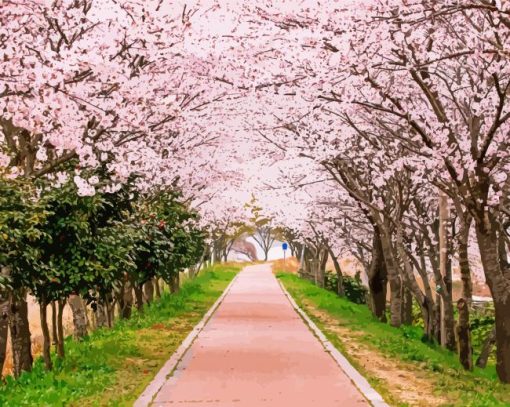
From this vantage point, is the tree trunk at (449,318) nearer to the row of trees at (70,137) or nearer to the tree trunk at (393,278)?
the tree trunk at (393,278)

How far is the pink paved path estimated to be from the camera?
33.9 feet

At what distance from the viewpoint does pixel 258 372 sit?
1274cm

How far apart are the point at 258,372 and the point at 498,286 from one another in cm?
450

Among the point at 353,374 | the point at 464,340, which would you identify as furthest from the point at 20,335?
the point at 464,340

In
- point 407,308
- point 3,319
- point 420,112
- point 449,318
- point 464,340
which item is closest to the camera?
point 3,319

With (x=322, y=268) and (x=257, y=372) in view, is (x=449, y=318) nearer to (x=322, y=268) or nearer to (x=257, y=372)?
(x=257, y=372)

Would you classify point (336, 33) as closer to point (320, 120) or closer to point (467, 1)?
point (467, 1)

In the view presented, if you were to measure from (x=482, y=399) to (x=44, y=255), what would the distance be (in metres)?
6.83

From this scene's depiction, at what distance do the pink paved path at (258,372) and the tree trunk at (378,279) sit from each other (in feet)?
15.7

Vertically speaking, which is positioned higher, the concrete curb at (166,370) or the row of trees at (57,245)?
the row of trees at (57,245)

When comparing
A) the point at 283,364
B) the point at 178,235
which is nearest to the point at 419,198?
the point at 178,235

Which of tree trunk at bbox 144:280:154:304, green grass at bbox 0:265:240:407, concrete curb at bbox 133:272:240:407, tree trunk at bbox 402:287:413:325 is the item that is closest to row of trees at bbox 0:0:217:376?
green grass at bbox 0:265:240:407

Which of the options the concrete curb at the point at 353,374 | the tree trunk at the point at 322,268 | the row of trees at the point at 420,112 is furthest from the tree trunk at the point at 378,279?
the tree trunk at the point at 322,268

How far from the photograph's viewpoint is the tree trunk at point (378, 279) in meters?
25.8
